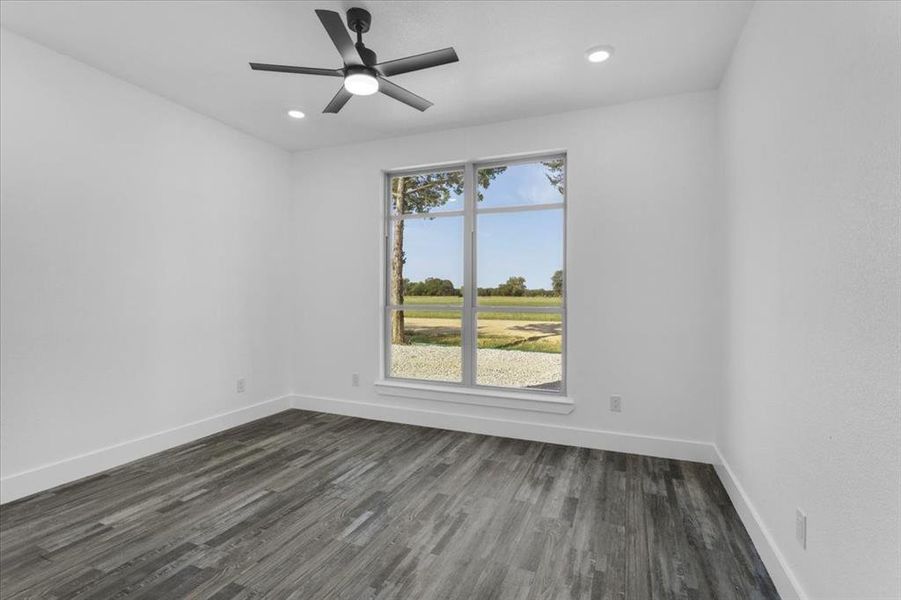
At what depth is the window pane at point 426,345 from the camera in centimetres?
429

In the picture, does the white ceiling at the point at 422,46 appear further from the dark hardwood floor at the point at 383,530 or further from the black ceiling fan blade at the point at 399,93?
the dark hardwood floor at the point at 383,530

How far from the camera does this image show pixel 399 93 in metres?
2.69

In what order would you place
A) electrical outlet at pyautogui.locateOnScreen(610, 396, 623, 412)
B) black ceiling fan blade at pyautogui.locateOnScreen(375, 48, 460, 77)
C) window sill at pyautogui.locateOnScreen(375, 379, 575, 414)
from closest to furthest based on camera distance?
black ceiling fan blade at pyautogui.locateOnScreen(375, 48, 460, 77), electrical outlet at pyautogui.locateOnScreen(610, 396, 623, 412), window sill at pyautogui.locateOnScreen(375, 379, 575, 414)

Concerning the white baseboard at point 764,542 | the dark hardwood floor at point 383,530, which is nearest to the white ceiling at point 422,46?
the white baseboard at point 764,542

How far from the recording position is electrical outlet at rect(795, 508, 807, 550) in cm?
160

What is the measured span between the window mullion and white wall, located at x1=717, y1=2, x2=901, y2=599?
2303 millimetres

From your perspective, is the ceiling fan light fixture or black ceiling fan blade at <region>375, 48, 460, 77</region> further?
the ceiling fan light fixture

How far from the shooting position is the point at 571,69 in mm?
2967

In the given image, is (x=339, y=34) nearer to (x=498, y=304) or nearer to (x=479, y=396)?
(x=498, y=304)

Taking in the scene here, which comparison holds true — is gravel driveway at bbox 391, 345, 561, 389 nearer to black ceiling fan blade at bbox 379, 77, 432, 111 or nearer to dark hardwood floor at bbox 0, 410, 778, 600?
dark hardwood floor at bbox 0, 410, 778, 600

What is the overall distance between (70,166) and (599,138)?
3949 millimetres

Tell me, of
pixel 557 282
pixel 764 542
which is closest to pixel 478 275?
pixel 557 282

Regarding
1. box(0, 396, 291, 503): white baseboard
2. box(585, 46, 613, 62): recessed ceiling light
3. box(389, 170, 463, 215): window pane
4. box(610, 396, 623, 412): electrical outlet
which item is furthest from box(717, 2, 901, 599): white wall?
box(0, 396, 291, 503): white baseboard

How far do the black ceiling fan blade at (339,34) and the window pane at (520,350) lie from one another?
8.16 feet
